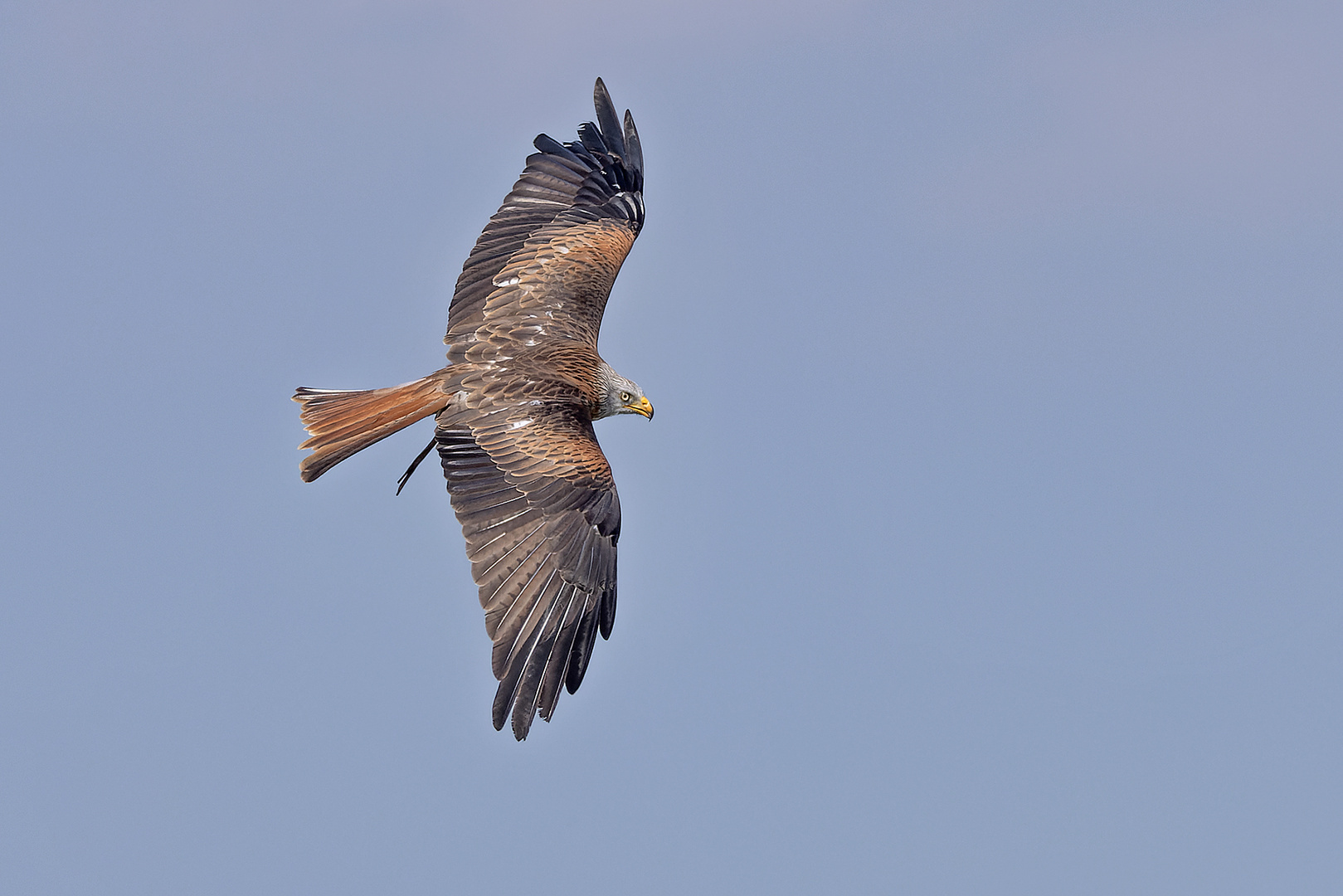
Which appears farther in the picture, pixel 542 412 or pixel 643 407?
pixel 643 407

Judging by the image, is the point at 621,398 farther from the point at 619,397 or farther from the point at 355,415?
the point at 355,415

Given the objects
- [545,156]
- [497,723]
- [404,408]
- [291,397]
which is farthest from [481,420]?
[545,156]

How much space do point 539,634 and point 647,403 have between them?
3.66m

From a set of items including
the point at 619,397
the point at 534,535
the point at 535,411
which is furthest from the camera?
the point at 619,397

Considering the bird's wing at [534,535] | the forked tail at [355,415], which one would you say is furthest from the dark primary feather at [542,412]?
the forked tail at [355,415]

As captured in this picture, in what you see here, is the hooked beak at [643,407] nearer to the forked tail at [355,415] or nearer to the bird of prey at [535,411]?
the bird of prey at [535,411]

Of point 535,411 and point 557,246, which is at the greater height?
point 557,246

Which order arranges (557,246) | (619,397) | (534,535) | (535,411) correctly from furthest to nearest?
(557,246) → (619,397) → (535,411) → (534,535)

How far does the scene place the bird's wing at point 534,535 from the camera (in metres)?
12.6

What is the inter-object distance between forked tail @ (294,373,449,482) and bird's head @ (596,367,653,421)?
153 centimetres

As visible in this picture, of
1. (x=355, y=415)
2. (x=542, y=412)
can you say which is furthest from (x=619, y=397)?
(x=355, y=415)

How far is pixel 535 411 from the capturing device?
14.4 m

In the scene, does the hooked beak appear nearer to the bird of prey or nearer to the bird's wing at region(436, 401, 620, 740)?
the bird of prey

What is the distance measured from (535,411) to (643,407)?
165cm
